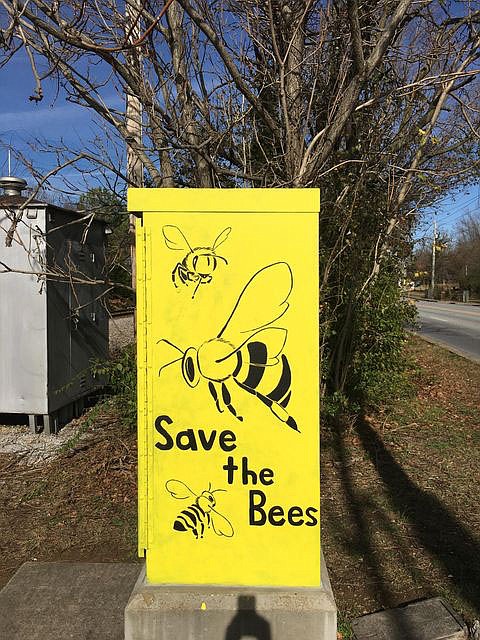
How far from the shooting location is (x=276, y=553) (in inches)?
104

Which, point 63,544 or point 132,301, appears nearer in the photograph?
point 63,544

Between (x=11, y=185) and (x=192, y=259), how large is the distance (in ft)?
19.0

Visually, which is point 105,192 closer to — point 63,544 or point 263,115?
point 263,115

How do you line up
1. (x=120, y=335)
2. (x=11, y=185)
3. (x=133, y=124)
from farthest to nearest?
(x=120, y=335), (x=11, y=185), (x=133, y=124)

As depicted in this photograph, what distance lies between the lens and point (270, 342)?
2574mm

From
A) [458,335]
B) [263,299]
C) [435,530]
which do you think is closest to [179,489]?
[263,299]

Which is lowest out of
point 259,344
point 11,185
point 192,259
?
point 259,344

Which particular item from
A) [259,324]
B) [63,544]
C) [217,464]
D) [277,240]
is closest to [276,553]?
[217,464]

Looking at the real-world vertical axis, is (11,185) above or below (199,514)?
above

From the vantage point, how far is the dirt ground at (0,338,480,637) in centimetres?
372

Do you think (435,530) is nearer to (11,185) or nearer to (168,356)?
(168,356)

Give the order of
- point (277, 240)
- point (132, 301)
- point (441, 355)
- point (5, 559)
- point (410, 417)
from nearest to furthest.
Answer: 1. point (277, 240)
2. point (5, 559)
3. point (132, 301)
4. point (410, 417)
5. point (441, 355)

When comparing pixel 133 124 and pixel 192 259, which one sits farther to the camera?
pixel 133 124

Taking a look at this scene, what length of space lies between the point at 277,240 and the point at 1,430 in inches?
Result: 237
